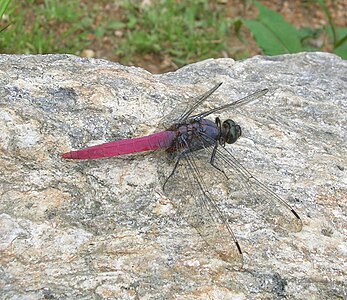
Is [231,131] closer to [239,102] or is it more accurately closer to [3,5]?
[239,102]

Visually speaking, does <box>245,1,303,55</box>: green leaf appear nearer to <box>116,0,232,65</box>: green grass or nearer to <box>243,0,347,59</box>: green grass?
<box>243,0,347,59</box>: green grass

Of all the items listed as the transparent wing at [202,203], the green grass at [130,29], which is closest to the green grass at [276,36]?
the green grass at [130,29]

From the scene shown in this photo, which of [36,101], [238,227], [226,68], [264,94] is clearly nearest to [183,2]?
[226,68]

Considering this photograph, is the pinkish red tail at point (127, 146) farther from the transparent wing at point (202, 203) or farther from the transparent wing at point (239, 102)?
the transparent wing at point (239, 102)

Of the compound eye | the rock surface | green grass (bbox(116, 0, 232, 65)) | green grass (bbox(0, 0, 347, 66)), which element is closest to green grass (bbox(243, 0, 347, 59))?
green grass (bbox(0, 0, 347, 66))

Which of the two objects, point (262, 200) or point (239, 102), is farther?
point (239, 102)

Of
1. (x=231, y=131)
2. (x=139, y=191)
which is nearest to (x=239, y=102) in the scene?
(x=231, y=131)
